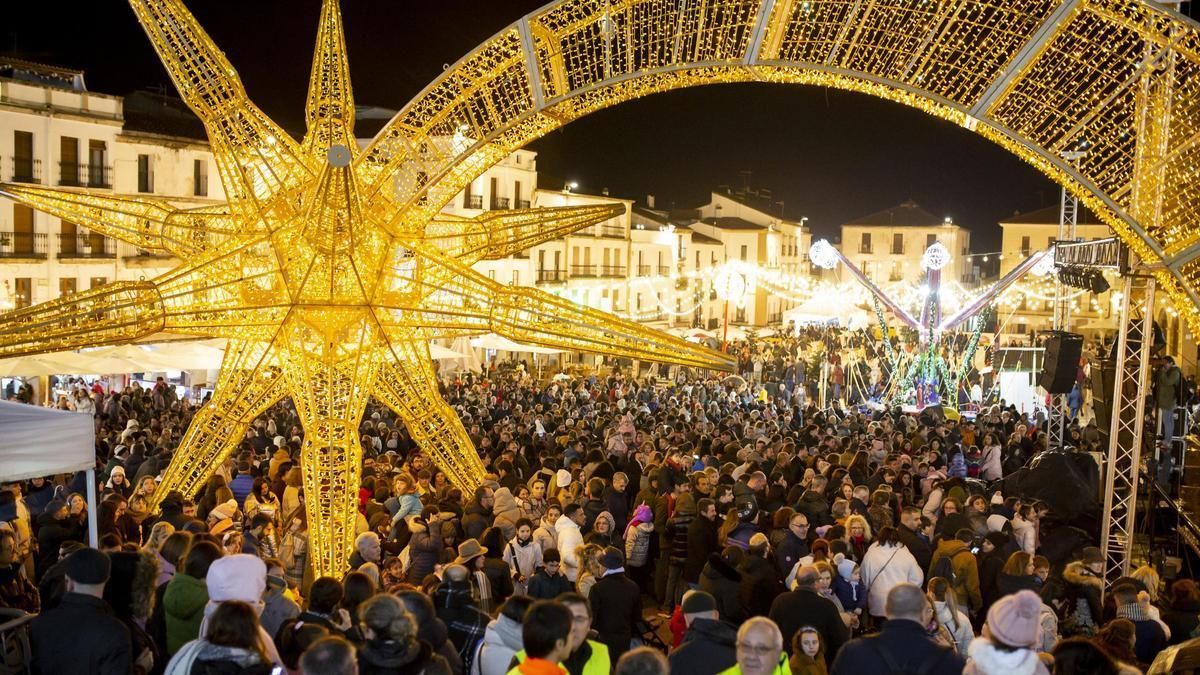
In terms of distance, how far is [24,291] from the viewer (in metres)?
30.1

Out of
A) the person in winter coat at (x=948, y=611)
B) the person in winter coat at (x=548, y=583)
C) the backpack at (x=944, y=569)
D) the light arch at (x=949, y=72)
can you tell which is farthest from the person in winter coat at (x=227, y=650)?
the light arch at (x=949, y=72)

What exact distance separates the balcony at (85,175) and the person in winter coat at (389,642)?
2992 cm

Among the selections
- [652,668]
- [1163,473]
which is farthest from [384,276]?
[1163,473]

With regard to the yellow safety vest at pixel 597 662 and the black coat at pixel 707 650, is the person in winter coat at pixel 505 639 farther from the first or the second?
the black coat at pixel 707 650

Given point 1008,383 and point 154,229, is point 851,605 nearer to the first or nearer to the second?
point 154,229

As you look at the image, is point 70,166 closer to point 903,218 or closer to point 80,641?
point 80,641

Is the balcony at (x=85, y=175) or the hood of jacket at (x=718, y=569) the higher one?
the balcony at (x=85, y=175)

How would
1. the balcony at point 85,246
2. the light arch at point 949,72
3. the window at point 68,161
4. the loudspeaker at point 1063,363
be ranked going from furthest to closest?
the balcony at point 85,246, the window at point 68,161, the loudspeaker at point 1063,363, the light arch at point 949,72

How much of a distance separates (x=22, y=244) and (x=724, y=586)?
28159mm

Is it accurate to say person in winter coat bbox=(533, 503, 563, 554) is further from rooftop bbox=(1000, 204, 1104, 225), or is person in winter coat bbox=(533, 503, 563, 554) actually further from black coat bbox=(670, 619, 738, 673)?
rooftop bbox=(1000, 204, 1104, 225)

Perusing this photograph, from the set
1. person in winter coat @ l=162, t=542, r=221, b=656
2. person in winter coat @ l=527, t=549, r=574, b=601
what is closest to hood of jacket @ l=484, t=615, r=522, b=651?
person in winter coat @ l=527, t=549, r=574, b=601

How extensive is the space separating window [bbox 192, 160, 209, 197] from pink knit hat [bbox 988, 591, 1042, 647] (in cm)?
3397

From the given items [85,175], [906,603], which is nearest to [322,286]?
[906,603]

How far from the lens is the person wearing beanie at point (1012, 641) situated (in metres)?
4.86
